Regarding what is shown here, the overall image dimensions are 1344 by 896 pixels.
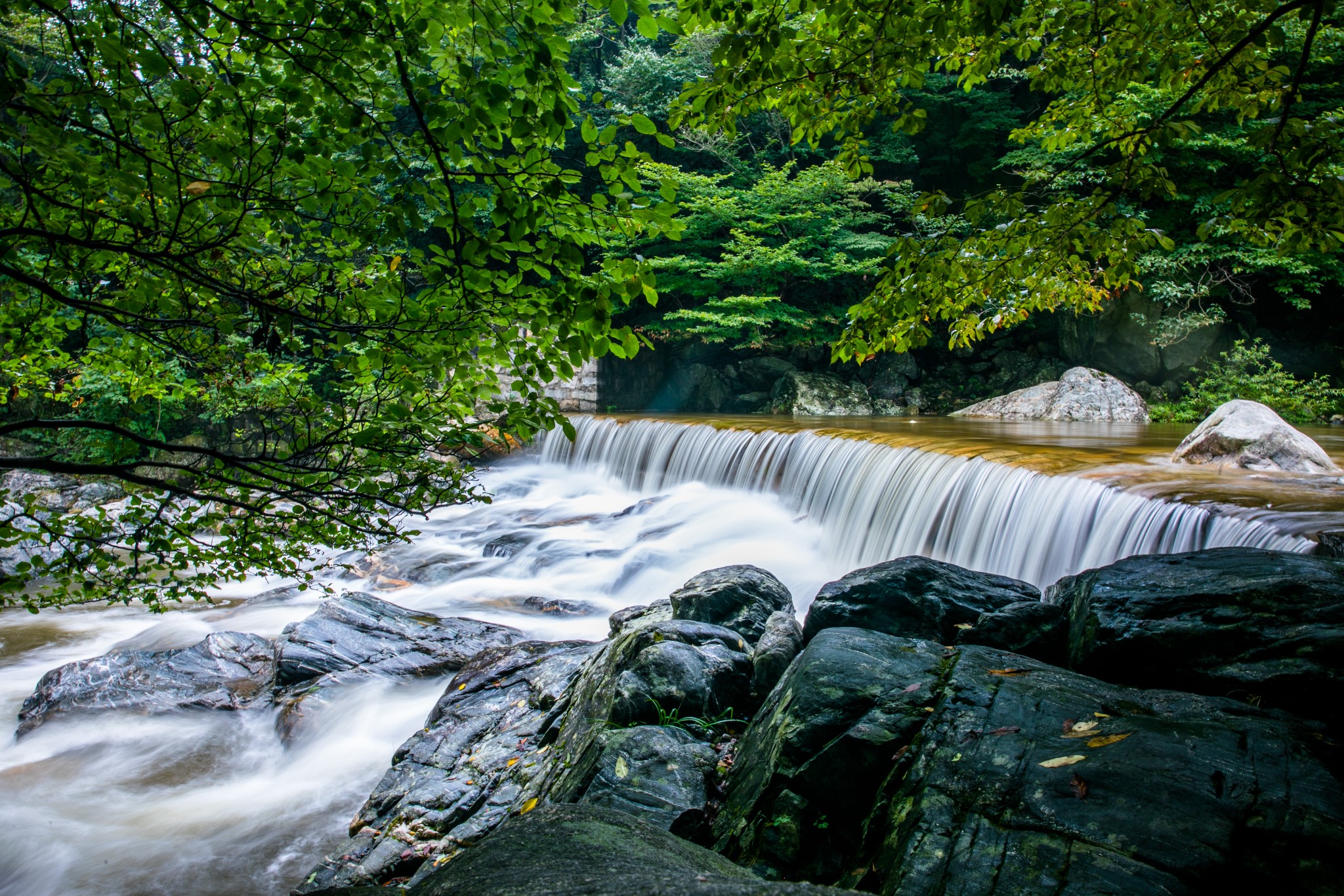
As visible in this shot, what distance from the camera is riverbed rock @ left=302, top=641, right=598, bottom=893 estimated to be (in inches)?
134

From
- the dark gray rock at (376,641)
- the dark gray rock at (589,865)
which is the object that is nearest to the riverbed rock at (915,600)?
the dark gray rock at (589,865)

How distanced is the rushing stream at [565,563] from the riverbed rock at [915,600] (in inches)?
87.6

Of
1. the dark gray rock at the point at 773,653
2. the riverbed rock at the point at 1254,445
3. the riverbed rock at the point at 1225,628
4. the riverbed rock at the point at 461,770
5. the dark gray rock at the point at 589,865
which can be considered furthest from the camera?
the riverbed rock at the point at 1254,445

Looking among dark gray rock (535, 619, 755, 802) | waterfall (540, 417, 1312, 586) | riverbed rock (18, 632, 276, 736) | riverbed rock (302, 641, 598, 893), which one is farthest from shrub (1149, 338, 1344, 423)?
riverbed rock (18, 632, 276, 736)

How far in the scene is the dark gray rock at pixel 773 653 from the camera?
12.8 ft

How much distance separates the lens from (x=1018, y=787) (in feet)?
7.01

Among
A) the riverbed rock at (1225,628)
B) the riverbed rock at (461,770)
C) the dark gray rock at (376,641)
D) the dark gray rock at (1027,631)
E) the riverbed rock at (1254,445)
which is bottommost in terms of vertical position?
the dark gray rock at (376,641)

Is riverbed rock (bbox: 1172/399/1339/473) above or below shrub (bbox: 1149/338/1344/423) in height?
below

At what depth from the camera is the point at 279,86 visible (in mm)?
2066

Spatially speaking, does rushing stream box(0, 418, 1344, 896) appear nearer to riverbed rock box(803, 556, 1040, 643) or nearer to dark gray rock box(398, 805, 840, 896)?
riverbed rock box(803, 556, 1040, 643)

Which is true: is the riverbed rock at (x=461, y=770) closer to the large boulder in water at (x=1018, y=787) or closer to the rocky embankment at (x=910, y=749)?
the rocky embankment at (x=910, y=749)

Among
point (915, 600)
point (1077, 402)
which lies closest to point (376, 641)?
point (915, 600)

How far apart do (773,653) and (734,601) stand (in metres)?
1.05

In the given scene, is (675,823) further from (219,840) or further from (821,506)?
(821,506)
